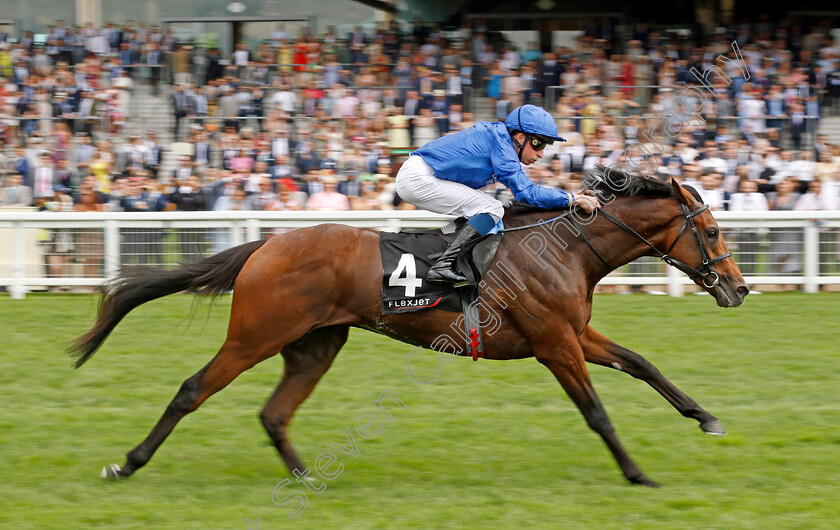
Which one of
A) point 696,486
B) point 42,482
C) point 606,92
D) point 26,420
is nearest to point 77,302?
point 26,420

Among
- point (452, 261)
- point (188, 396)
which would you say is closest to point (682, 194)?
point (452, 261)

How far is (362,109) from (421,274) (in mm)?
8032

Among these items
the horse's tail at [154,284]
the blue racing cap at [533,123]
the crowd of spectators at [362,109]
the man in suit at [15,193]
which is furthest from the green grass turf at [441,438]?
the man in suit at [15,193]

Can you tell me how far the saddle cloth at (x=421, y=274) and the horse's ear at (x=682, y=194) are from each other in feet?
2.90

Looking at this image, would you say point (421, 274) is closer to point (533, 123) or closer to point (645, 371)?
point (533, 123)

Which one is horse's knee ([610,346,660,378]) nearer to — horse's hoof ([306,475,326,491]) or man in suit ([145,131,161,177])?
horse's hoof ([306,475,326,491])

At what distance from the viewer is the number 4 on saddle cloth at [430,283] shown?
14.2 ft

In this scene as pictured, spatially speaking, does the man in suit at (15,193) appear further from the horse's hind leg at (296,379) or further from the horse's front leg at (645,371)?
the horse's front leg at (645,371)

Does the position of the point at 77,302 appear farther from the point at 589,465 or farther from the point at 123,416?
the point at 589,465

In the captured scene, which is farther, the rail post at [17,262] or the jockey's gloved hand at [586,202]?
the rail post at [17,262]

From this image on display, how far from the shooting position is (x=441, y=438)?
5.02 metres

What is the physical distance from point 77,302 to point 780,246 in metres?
6.69

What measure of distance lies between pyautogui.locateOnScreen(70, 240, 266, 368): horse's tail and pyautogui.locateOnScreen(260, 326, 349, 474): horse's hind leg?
1.54ft

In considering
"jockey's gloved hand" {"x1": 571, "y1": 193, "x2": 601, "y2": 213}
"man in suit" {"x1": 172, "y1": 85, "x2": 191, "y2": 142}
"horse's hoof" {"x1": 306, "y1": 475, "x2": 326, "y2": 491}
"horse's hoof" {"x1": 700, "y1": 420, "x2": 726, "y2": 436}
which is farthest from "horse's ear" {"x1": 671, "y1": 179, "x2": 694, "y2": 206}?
"man in suit" {"x1": 172, "y1": 85, "x2": 191, "y2": 142}
